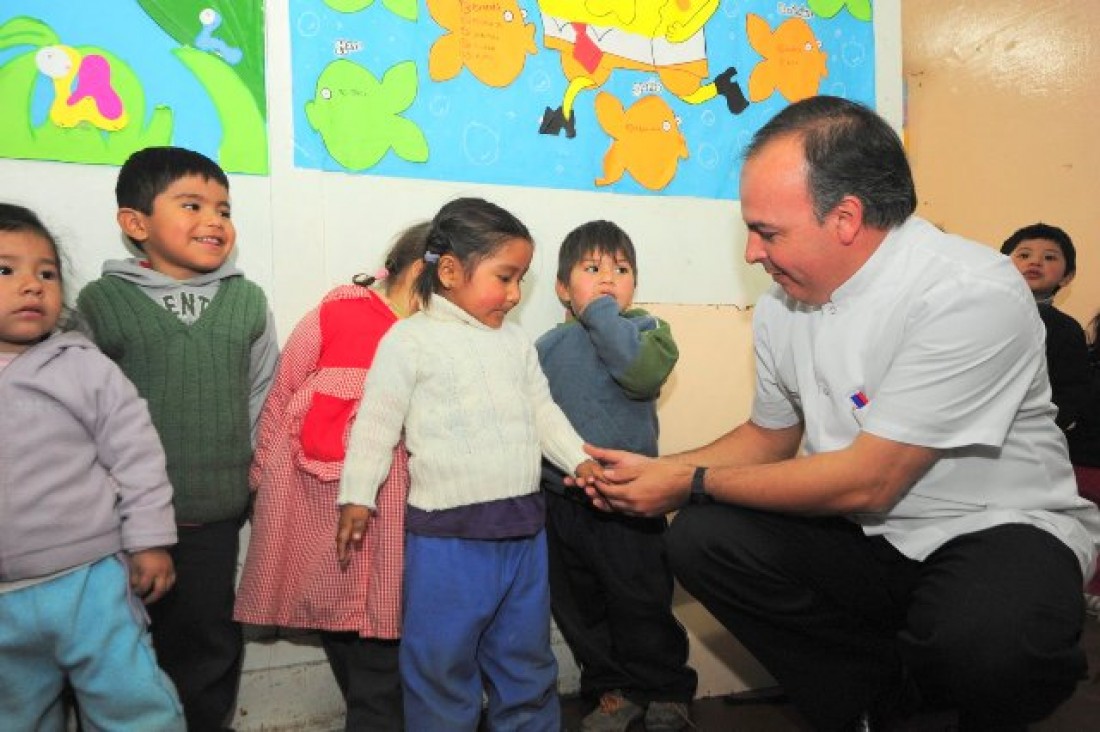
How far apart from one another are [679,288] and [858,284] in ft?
2.47

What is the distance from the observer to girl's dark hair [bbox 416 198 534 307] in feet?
5.93

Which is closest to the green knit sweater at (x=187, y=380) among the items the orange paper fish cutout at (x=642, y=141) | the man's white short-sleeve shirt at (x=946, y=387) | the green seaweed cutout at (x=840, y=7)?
the orange paper fish cutout at (x=642, y=141)

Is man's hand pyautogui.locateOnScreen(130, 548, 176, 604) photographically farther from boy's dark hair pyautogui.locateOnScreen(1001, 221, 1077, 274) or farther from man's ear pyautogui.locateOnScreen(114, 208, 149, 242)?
boy's dark hair pyautogui.locateOnScreen(1001, 221, 1077, 274)

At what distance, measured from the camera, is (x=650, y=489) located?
5.75 feet

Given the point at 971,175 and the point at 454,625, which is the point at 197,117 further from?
the point at 971,175

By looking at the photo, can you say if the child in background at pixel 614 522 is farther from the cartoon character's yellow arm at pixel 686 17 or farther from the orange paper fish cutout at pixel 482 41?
the cartoon character's yellow arm at pixel 686 17

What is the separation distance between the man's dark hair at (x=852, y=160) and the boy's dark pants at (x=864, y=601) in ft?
2.24

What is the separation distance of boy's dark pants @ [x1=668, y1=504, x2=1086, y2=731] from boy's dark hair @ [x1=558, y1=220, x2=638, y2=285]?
71cm

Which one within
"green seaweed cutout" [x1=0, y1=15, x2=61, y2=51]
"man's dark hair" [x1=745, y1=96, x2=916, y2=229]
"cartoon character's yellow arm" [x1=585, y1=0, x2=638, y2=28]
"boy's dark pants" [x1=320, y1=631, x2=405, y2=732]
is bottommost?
"boy's dark pants" [x1=320, y1=631, x2=405, y2=732]

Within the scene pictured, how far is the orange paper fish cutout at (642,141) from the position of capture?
230 centimetres

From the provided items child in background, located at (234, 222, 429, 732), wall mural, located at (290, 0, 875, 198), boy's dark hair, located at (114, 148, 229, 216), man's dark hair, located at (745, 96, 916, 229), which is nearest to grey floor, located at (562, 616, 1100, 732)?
child in background, located at (234, 222, 429, 732)

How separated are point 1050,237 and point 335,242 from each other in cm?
279

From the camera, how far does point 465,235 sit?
181 centimetres

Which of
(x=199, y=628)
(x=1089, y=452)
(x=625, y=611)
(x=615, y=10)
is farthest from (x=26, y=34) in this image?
(x=1089, y=452)
